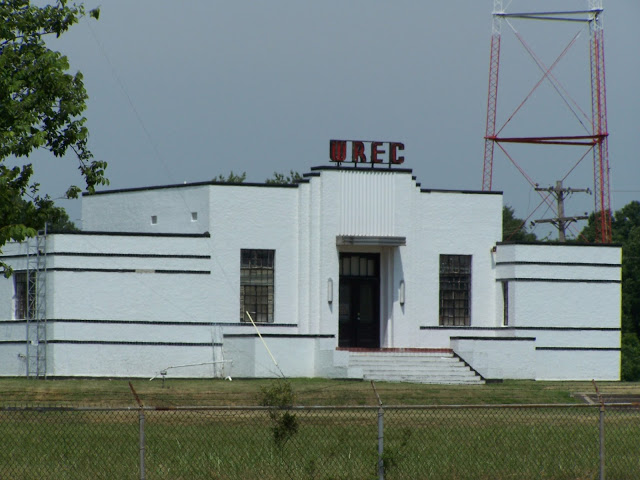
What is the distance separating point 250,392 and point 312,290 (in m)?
9.46

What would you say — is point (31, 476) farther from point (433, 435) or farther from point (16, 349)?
point (16, 349)

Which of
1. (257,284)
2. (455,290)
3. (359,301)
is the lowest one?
(359,301)

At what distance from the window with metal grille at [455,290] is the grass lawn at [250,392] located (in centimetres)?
545

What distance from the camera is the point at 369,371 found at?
1491 inches

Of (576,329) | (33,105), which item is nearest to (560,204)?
(576,329)

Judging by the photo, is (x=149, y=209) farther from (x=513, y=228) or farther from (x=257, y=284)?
(x=513, y=228)

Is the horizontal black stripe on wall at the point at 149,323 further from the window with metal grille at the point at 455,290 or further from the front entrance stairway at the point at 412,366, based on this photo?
the window with metal grille at the point at 455,290

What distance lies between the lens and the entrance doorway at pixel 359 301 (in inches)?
1647

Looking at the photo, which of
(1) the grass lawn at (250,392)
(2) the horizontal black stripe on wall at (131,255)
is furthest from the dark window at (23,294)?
(1) the grass lawn at (250,392)

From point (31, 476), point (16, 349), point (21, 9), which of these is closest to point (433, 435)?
point (31, 476)

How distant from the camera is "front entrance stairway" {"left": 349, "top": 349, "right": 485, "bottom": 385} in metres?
37.7

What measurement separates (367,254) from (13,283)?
12.4m

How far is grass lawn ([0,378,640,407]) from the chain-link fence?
92.6 inches

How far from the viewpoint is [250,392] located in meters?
31.5
